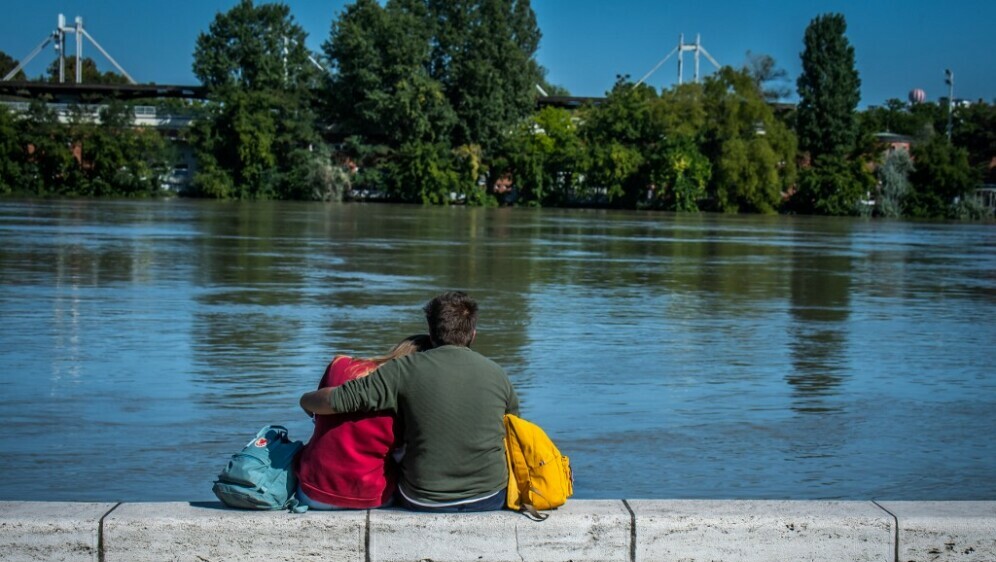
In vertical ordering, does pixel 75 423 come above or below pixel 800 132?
below

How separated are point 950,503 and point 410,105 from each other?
67.4m

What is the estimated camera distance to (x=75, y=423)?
856cm

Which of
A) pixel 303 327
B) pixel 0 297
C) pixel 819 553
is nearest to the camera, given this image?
pixel 819 553

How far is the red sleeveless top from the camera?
17.9 feet

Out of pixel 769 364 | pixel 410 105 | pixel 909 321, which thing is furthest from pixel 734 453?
pixel 410 105

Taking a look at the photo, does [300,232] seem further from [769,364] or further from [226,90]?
[226,90]

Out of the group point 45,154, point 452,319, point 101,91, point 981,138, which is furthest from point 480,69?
point 452,319

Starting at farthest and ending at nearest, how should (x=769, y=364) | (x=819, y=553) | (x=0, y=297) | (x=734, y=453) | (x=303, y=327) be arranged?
1. (x=0, y=297)
2. (x=303, y=327)
3. (x=769, y=364)
4. (x=734, y=453)
5. (x=819, y=553)

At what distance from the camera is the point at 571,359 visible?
470 inches

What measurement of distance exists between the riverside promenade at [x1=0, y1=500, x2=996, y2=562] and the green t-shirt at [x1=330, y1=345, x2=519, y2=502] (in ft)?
0.56

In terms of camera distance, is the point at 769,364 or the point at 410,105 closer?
the point at 769,364

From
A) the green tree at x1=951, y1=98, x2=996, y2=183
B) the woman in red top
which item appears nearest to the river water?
the woman in red top

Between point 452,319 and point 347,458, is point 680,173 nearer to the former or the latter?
point 452,319

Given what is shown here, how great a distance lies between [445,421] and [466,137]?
231 feet
